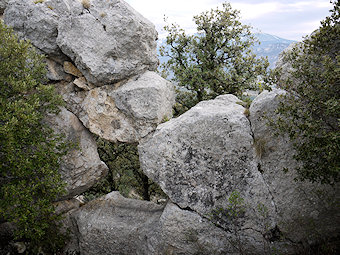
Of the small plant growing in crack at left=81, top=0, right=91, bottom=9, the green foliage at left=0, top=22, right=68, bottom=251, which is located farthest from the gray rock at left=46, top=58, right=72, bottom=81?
the small plant growing in crack at left=81, top=0, right=91, bottom=9

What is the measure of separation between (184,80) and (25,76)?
38.9ft

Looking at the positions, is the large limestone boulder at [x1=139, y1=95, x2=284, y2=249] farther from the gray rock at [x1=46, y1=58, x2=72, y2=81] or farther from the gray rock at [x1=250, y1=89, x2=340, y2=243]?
the gray rock at [x1=46, y1=58, x2=72, y2=81]

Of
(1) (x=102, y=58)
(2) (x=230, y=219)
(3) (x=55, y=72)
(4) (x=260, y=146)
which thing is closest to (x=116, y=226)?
(2) (x=230, y=219)

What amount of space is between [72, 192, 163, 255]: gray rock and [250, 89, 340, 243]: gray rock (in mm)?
6741

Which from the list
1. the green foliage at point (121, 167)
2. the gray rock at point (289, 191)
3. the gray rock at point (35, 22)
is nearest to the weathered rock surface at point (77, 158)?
the gray rock at point (35, 22)

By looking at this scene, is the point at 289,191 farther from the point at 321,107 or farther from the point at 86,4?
the point at 86,4

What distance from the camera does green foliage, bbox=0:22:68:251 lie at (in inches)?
495

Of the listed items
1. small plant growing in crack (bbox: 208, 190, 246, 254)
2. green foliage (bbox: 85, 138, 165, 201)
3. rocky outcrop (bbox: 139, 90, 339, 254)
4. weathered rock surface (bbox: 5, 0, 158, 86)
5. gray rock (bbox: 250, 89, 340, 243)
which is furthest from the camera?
green foliage (bbox: 85, 138, 165, 201)

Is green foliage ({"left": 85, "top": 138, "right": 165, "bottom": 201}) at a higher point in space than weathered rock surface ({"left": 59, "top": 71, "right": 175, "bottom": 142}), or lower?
lower

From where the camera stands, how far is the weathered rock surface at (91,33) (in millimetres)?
15422

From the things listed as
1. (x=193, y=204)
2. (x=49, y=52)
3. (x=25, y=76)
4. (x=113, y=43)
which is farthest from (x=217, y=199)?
(x=49, y=52)

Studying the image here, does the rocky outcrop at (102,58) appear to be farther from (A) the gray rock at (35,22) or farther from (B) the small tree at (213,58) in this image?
(B) the small tree at (213,58)

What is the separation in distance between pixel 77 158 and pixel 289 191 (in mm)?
12325

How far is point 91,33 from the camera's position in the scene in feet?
50.8
